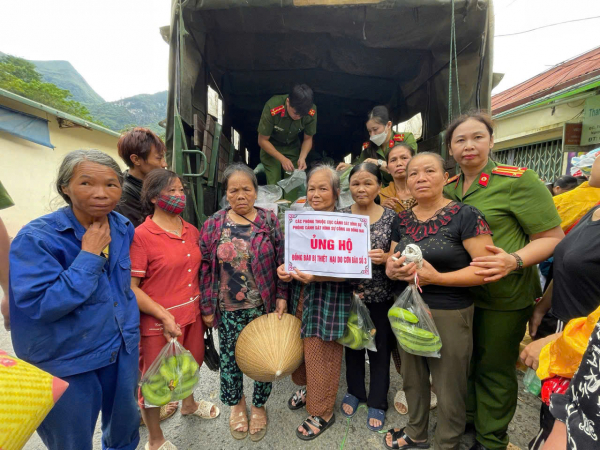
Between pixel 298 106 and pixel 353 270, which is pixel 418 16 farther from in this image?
pixel 353 270

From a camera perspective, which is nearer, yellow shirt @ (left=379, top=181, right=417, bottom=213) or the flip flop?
the flip flop

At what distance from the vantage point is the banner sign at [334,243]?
5.78ft

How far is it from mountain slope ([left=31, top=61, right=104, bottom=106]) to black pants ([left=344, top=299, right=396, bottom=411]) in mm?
76517

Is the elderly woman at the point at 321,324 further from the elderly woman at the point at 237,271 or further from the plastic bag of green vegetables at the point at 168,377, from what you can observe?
the plastic bag of green vegetables at the point at 168,377

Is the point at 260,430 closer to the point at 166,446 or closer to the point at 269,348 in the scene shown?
the point at 166,446

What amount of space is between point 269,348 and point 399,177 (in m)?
1.72

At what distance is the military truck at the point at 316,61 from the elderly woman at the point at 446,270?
140cm

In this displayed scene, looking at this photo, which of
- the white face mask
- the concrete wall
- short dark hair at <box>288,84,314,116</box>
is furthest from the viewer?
the concrete wall

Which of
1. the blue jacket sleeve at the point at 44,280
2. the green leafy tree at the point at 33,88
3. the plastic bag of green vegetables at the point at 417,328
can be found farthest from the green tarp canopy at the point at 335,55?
the green leafy tree at the point at 33,88

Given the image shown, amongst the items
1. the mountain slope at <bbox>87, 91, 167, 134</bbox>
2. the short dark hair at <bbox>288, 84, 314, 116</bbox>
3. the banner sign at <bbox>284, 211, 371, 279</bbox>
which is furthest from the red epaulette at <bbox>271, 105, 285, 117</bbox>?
the mountain slope at <bbox>87, 91, 167, 134</bbox>

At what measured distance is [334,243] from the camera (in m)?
1.78

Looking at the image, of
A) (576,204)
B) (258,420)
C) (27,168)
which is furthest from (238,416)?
(27,168)

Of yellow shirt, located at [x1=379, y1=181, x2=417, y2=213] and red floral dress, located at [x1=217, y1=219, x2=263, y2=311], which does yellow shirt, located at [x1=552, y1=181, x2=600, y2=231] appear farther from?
red floral dress, located at [x1=217, y1=219, x2=263, y2=311]

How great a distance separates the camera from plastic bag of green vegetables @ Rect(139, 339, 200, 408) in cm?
170
